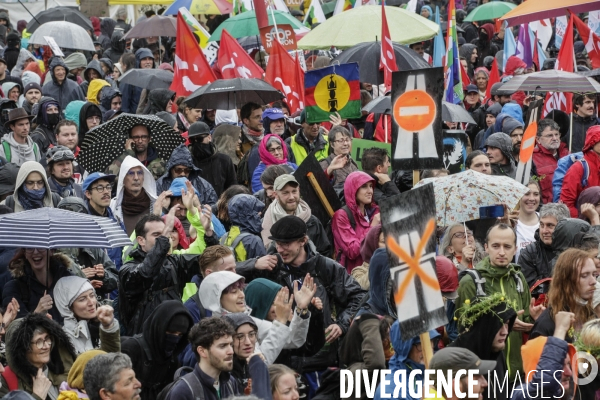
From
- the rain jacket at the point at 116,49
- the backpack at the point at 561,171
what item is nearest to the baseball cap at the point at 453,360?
the backpack at the point at 561,171

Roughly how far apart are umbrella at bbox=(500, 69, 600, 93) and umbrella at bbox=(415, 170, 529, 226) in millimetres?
3190

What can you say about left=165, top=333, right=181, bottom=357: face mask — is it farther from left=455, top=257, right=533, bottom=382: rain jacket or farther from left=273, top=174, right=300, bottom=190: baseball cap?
left=273, top=174, right=300, bottom=190: baseball cap

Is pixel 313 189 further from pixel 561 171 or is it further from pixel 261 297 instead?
pixel 261 297

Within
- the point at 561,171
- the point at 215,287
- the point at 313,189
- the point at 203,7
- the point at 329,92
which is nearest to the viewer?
the point at 215,287

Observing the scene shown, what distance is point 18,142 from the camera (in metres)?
11.8

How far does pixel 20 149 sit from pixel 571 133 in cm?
527

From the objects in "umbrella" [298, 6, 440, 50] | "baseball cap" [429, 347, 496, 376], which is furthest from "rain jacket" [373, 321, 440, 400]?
"umbrella" [298, 6, 440, 50]

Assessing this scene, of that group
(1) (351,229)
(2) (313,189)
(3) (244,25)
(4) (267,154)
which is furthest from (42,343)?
(3) (244,25)

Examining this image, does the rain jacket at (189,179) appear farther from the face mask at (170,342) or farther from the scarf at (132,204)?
the face mask at (170,342)

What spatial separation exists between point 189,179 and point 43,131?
364 centimetres

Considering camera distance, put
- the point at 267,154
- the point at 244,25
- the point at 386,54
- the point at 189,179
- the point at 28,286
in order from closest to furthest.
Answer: the point at 28,286 < the point at 189,179 < the point at 267,154 < the point at 386,54 < the point at 244,25

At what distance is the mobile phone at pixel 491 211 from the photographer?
8984mm

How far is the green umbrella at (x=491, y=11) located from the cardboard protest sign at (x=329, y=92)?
1115 centimetres

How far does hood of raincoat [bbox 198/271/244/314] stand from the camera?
732 cm
